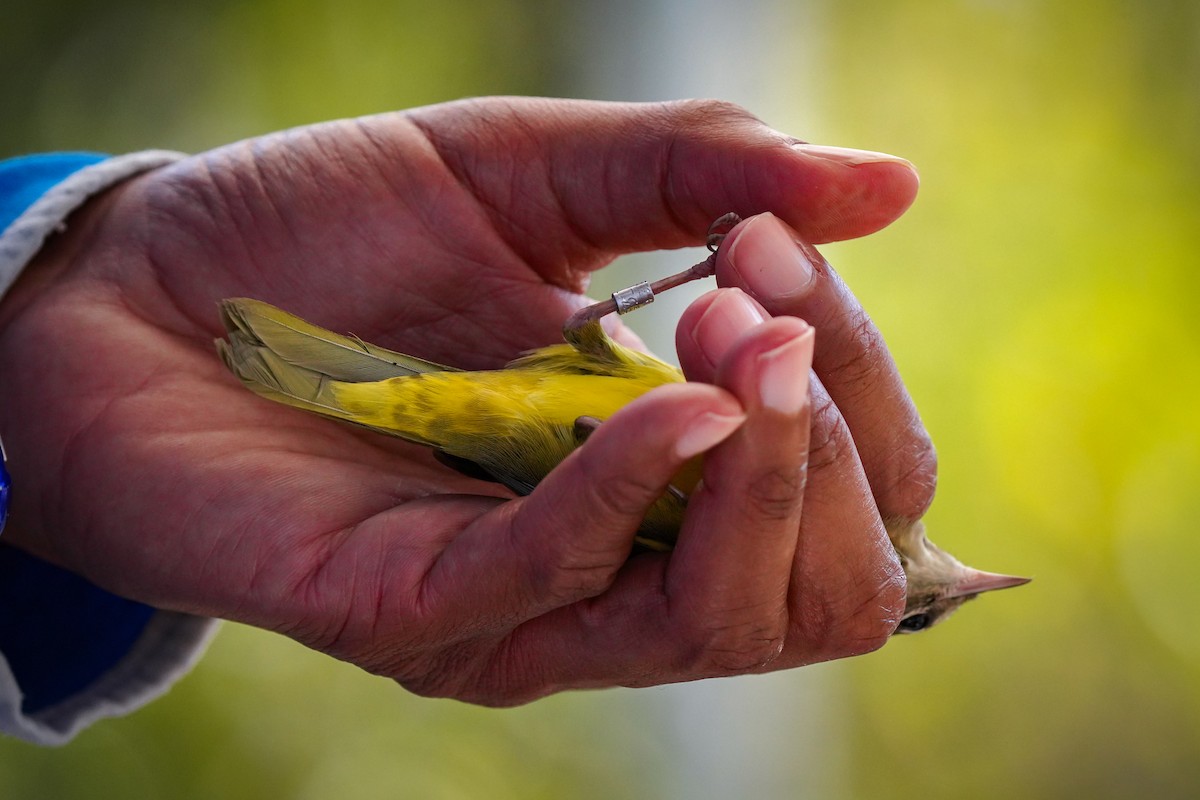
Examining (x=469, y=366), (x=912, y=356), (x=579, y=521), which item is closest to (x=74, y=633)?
(x=469, y=366)

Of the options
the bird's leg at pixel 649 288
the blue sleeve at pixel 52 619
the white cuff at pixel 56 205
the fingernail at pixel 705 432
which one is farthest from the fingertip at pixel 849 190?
the blue sleeve at pixel 52 619

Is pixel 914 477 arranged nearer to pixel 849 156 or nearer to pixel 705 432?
pixel 849 156

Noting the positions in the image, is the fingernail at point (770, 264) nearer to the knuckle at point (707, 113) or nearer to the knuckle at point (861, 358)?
the knuckle at point (861, 358)

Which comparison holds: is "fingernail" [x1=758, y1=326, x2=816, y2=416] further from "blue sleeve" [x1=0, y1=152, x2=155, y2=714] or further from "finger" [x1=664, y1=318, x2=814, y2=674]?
"blue sleeve" [x1=0, y1=152, x2=155, y2=714]

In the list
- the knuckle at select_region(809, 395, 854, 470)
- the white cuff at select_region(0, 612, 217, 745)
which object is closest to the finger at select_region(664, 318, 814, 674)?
the knuckle at select_region(809, 395, 854, 470)

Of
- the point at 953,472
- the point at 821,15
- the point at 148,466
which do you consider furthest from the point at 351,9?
the point at 953,472
